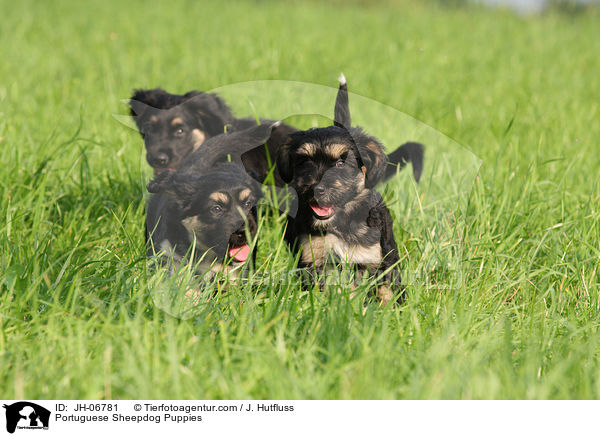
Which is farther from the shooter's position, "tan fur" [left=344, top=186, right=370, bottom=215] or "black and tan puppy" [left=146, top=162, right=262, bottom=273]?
"black and tan puppy" [left=146, top=162, right=262, bottom=273]

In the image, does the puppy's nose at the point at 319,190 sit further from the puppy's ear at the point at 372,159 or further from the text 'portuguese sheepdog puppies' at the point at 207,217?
the text 'portuguese sheepdog puppies' at the point at 207,217

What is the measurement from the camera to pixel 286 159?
2.84m

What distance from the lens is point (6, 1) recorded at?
51.3 ft

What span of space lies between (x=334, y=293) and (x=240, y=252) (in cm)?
57

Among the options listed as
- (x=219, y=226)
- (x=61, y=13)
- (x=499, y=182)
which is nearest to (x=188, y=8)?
(x=61, y=13)

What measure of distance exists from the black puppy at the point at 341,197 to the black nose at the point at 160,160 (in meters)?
1.69

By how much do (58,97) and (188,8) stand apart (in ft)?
34.0

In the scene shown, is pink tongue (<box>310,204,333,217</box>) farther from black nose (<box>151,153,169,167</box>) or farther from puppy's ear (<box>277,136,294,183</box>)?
black nose (<box>151,153,169,167</box>)

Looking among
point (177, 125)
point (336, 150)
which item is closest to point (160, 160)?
point (177, 125)

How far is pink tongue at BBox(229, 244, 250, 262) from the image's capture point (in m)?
3.13

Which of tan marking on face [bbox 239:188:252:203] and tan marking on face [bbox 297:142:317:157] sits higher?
tan marking on face [bbox 297:142:317:157]
